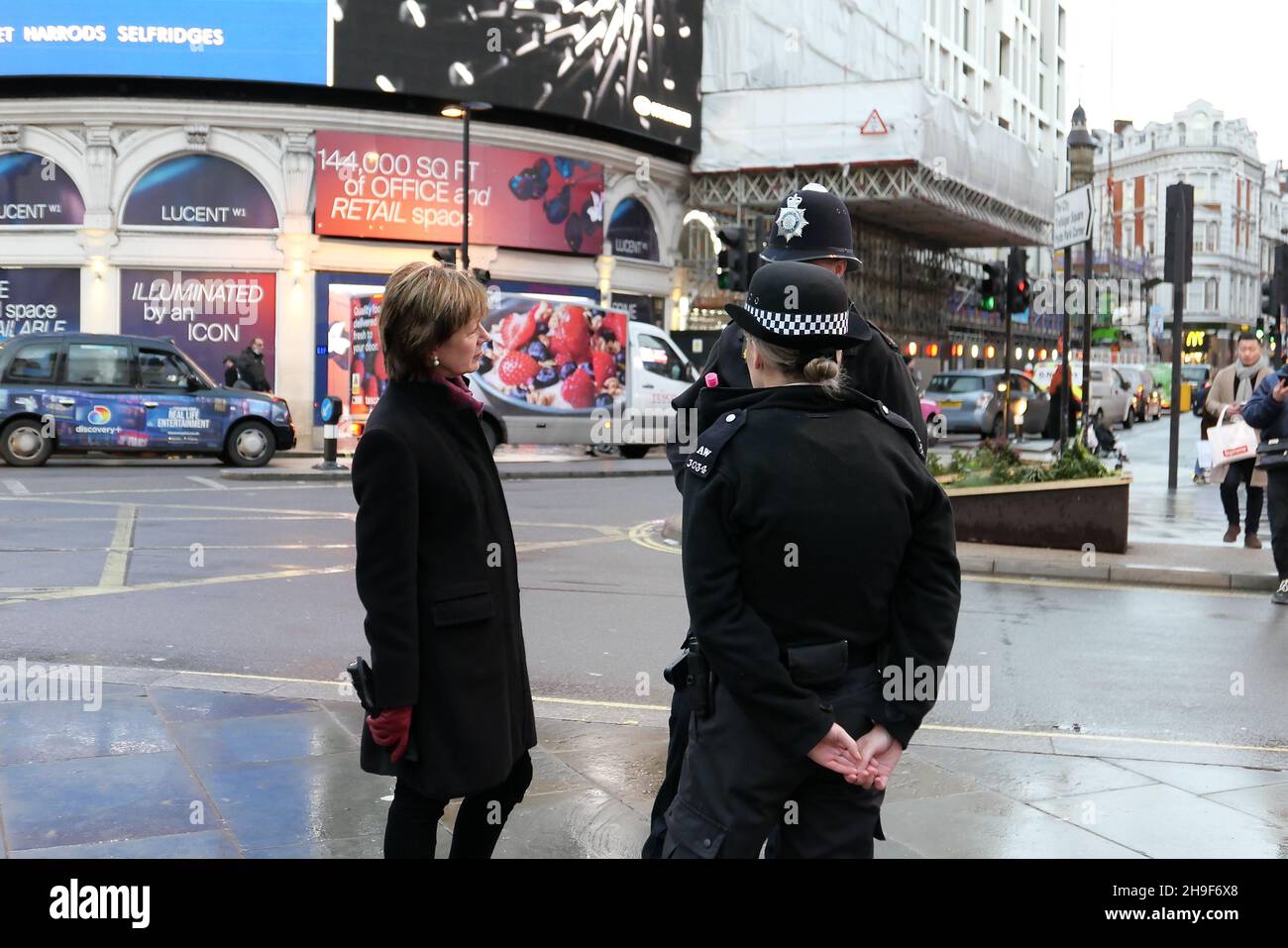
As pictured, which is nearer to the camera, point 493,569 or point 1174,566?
point 493,569

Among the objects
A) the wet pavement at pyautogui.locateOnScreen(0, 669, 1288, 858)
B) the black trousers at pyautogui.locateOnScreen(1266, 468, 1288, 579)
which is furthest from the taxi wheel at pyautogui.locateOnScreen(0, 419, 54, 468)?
the black trousers at pyautogui.locateOnScreen(1266, 468, 1288, 579)

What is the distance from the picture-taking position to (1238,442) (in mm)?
11961

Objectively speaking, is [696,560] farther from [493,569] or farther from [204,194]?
[204,194]

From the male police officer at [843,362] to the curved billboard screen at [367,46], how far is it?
2601 cm

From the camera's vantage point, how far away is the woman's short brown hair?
3.21 metres

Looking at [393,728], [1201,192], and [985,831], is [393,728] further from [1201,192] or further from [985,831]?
[1201,192]

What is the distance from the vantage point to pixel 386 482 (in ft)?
10.2

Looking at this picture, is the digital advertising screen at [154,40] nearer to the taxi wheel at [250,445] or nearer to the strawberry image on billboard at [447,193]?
the strawberry image on billboard at [447,193]

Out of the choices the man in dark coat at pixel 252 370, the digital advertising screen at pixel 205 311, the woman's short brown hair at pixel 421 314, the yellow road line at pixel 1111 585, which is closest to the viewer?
the woman's short brown hair at pixel 421 314

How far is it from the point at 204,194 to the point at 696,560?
27.4m

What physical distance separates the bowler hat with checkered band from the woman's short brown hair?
0.80m

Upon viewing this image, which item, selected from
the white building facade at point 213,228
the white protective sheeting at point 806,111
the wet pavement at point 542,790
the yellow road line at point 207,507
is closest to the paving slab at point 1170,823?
the wet pavement at point 542,790

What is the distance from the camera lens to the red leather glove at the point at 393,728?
310 centimetres
